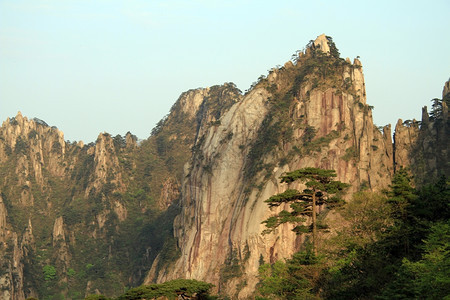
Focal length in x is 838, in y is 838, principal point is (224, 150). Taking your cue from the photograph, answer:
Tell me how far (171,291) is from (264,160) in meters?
71.7

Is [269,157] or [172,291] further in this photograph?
[269,157]

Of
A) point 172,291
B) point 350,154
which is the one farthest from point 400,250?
point 350,154

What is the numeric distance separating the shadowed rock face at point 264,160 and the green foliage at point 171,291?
54.1 metres

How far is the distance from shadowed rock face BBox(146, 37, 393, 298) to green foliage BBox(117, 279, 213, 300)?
177 ft

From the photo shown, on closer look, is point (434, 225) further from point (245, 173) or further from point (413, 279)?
point (245, 173)

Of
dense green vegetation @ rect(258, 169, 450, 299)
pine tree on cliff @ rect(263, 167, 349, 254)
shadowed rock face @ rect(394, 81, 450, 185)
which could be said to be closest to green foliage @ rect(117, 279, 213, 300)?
dense green vegetation @ rect(258, 169, 450, 299)

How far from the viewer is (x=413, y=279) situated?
51.6 metres

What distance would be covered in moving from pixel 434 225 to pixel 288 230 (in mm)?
82526

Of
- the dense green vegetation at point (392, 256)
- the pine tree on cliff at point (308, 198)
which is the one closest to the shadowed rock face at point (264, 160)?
the dense green vegetation at point (392, 256)

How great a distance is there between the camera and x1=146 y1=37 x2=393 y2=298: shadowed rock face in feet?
465

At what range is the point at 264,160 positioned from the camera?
15088 centimetres

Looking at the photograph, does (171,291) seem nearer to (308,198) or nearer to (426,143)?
(308,198)

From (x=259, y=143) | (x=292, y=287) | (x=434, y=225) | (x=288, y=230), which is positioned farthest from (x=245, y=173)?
(x=434, y=225)

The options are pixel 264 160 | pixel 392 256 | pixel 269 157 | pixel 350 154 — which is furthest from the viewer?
pixel 264 160
